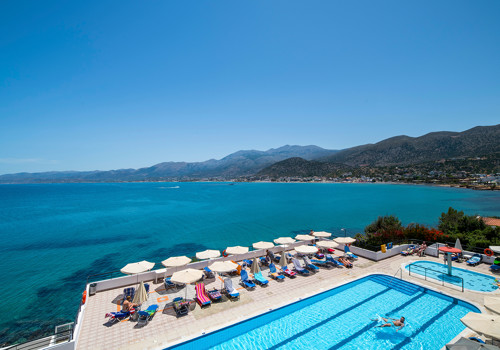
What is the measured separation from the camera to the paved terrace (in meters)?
8.92

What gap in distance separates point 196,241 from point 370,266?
76.4ft

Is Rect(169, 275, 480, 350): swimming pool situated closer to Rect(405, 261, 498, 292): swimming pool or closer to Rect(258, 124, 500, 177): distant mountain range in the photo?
Rect(405, 261, 498, 292): swimming pool

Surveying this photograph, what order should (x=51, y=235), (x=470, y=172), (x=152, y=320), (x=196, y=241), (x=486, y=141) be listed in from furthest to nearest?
1. (x=486, y=141)
2. (x=470, y=172)
3. (x=51, y=235)
4. (x=196, y=241)
5. (x=152, y=320)

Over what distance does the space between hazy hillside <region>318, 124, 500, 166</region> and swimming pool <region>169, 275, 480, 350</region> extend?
16163cm

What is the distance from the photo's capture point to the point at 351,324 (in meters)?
10.0

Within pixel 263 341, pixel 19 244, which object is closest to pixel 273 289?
pixel 263 341

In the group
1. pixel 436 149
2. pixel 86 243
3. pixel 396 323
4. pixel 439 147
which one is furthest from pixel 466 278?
pixel 439 147

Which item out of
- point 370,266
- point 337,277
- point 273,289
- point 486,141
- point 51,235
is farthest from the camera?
point 486,141

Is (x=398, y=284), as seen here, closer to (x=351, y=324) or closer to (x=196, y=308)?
(x=351, y=324)

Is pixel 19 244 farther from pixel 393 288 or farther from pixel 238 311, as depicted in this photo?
pixel 393 288

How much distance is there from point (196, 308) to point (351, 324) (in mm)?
6928

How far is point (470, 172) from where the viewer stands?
114 meters

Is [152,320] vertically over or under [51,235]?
over

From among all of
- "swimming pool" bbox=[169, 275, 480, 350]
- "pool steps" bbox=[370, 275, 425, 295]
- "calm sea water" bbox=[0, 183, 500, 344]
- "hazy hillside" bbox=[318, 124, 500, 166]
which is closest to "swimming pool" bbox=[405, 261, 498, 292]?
"pool steps" bbox=[370, 275, 425, 295]
